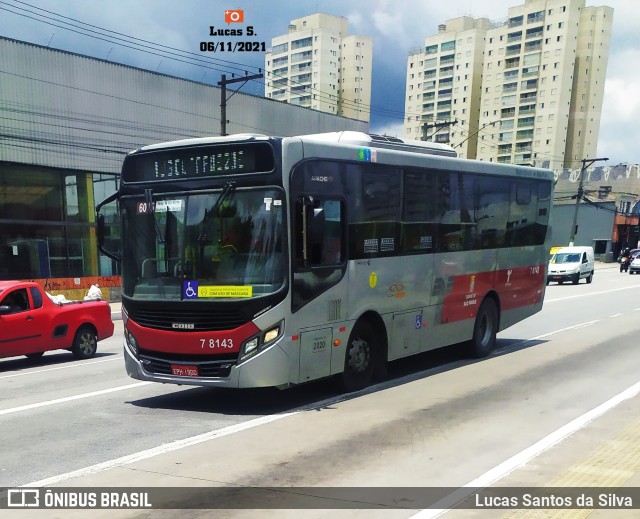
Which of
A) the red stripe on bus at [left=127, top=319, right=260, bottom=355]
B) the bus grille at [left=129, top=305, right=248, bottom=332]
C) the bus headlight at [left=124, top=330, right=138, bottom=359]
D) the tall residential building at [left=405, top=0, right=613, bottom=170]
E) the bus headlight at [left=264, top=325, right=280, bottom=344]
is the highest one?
the tall residential building at [left=405, top=0, right=613, bottom=170]

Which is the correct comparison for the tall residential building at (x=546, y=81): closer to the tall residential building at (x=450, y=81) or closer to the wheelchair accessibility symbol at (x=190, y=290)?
the tall residential building at (x=450, y=81)

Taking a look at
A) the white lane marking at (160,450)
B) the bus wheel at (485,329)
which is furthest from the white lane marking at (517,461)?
the bus wheel at (485,329)

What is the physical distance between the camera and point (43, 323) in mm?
13320

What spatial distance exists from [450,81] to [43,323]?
13706cm

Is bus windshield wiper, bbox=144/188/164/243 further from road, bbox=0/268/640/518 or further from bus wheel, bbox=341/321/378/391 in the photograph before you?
bus wheel, bbox=341/321/378/391

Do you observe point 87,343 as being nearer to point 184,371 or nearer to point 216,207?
point 184,371

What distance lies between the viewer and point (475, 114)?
138 meters

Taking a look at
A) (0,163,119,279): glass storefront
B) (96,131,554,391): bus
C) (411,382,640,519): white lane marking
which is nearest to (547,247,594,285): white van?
(0,163,119,279): glass storefront

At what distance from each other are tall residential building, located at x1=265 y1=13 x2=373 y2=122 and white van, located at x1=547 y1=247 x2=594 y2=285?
4232 inches

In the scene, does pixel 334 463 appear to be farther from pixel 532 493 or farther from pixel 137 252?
pixel 137 252

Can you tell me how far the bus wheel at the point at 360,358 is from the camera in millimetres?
9539

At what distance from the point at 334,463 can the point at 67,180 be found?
28.7m

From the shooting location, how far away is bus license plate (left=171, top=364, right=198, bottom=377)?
334 inches

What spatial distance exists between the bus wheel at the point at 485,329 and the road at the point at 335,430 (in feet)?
1.43
